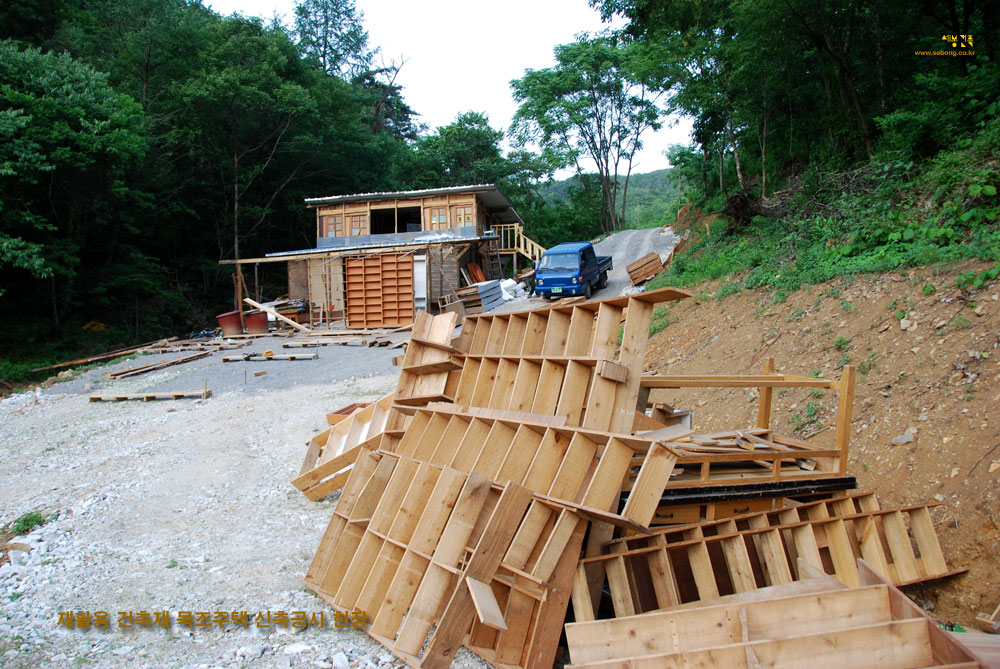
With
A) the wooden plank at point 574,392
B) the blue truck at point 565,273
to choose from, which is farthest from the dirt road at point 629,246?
the wooden plank at point 574,392

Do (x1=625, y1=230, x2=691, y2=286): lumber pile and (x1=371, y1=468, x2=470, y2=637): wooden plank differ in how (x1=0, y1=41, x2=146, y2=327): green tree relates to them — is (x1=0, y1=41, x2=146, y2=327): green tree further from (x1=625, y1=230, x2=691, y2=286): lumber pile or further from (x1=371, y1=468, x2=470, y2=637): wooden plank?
(x1=371, y1=468, x2=470, y2=637): wooden plank

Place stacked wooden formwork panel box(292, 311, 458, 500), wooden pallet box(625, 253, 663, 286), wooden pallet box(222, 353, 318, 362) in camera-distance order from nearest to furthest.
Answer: stacked wooden formwork panel box(292, 311, 458, 500)
wooden pallet box(222, 353, 318, 362)
wooden pallet box(625, 253, 663, 286)

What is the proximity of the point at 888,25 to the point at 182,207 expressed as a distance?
3074cm

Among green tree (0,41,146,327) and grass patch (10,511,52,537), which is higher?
green tree (0,41,146,327)

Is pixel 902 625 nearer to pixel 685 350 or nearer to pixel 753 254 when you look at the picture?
pixel 685 350

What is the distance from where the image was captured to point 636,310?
15.2 ft

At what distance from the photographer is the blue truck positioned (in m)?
21.5

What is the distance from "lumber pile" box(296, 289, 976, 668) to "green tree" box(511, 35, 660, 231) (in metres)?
43.4

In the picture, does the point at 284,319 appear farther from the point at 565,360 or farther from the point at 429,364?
the point at 565,360

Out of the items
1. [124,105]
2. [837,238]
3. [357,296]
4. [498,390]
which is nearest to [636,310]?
[498,390]

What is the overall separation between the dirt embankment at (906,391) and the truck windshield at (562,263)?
10223mm

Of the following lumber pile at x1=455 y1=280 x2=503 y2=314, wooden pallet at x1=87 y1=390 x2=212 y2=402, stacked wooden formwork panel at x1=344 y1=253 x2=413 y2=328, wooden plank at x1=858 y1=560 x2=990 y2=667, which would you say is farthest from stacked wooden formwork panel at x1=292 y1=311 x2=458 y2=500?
stacked wooden formwork panel at x1=344 y1=253 x2=413 y2=328

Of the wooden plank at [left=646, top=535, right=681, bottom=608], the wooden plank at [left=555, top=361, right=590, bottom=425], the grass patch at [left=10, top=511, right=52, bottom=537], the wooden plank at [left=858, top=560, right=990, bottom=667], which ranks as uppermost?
the wooden plank at [left=555, top=361, right=590, bottom=425]

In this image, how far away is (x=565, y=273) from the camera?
70.8 ft
